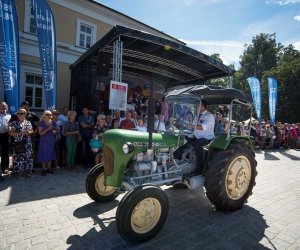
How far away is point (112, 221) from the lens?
12.1ft

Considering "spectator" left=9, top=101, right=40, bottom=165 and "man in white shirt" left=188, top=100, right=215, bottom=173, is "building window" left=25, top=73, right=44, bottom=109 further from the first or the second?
"man in white shirt" left=188, top=100, right=215, bottom=173

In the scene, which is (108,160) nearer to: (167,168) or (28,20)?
(167,168)

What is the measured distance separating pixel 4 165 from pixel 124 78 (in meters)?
8.64

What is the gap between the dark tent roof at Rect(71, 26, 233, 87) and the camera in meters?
7.33

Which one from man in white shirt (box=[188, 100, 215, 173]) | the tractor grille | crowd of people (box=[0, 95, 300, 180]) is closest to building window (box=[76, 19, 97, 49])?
crowd of people (box=[0, 95, 300, 180])

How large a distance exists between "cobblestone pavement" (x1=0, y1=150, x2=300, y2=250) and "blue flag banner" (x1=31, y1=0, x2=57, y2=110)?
3710 millimetres

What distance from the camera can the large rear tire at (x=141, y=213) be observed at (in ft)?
9.50

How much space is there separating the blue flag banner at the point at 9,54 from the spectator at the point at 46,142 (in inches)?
68.3

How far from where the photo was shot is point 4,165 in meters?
5.88

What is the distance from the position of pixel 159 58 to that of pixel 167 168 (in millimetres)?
6652

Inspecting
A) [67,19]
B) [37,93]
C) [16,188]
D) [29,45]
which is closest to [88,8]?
[67,19]

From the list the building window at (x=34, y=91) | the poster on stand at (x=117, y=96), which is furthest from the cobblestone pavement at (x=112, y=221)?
the building window at (x=34, y=91)

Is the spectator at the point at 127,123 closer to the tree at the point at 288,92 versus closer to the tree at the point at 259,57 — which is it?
the tree at the point at 288,92

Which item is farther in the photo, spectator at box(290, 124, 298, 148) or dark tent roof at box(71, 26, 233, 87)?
spectator at box(290, 124, 298, 148)
